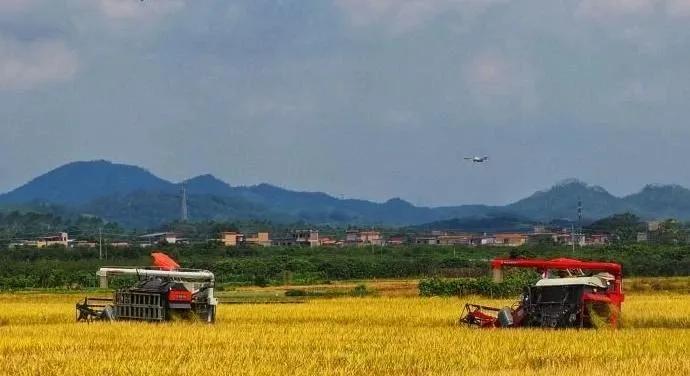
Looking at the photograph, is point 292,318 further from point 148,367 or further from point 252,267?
point 252,267

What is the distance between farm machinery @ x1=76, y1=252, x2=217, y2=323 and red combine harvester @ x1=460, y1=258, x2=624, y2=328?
811 centimetres

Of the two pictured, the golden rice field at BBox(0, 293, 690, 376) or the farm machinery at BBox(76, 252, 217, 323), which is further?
the farm machinery at BBox(76, 252, 217, 323)

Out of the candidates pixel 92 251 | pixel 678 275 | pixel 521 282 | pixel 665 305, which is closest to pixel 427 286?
pixel 521 282

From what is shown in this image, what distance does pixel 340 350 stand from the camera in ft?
66.8

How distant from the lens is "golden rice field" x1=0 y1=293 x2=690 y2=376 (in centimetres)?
1669

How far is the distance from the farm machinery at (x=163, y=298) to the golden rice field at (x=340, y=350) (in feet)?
4.89

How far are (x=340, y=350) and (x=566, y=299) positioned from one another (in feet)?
33.0

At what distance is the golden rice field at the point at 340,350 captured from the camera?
1669 cm

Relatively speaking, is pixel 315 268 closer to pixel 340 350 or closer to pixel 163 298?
pixel 163 298

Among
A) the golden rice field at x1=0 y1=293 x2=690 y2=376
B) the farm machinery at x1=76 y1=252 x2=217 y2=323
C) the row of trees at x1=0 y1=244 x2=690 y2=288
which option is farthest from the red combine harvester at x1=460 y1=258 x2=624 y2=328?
the row of trees at x1=0 y1=244 x2=690 y2=288

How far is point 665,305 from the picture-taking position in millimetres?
37438

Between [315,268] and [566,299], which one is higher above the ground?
[566,299]

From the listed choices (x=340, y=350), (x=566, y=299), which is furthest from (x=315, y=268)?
(x=340, y=350)

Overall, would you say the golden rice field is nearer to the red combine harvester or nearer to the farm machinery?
the farm machinery
